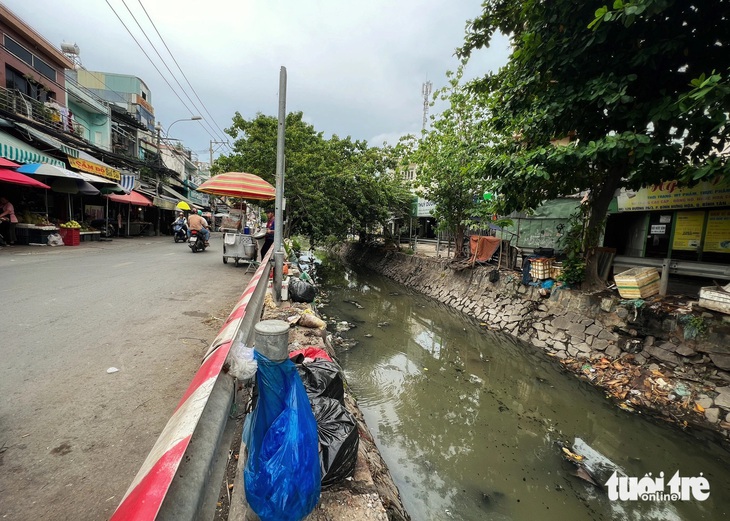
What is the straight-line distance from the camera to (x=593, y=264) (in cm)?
731

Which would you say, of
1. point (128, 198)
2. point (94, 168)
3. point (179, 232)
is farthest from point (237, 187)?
point (128, 198)

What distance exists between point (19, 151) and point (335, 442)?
1528cm

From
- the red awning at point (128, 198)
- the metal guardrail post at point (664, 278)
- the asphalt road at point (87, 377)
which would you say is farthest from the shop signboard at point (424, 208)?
the red awning at point (128, 198)

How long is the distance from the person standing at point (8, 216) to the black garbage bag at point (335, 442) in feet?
45.1

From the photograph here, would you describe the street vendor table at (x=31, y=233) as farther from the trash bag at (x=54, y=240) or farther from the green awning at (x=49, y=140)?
the green awning at (x=49, y=140)

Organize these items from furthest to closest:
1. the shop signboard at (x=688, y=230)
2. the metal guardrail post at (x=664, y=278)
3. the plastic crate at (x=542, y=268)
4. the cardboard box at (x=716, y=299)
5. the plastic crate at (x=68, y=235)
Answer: the plastic crate at (x=68, y=235), the plastic crate at (x=542, y=268), the shop signboard at (x=688, y=230), the metal guardrail post at (x=664, y=278), the cardboard box at (x=716, y=299)

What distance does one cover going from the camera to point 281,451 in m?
1.58

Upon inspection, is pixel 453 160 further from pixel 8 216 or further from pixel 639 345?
pixel 8 216

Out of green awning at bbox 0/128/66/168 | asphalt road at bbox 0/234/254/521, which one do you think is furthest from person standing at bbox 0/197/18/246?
asphalt road at bbox 0/234/254/521

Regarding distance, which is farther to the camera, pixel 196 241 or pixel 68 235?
pixel 196 241

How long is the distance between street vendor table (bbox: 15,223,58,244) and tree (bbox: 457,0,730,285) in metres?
14.2

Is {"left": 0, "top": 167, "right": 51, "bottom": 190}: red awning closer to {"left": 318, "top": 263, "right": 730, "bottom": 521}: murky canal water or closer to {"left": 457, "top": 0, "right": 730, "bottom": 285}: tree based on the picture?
{"left": 318, "top": 263, "right": 730, "bottom": 521}: murky canal water

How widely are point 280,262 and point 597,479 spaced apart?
524 cm

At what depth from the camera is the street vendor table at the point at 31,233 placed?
11000mm
